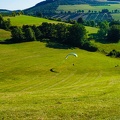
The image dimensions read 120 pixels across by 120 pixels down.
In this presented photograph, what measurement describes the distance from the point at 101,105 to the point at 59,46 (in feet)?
323

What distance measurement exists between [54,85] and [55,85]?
32 centimetres

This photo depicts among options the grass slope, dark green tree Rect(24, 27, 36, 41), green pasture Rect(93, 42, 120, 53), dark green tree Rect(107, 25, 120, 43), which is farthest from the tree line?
dark green tree Rect(107, 25, 120, 43)

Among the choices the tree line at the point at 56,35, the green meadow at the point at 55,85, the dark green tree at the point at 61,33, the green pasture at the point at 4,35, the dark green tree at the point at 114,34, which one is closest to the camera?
the green meadow at the point at 55,85

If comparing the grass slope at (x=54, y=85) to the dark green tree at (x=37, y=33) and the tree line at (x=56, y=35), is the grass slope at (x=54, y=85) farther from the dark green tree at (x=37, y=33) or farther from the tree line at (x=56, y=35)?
the dark green tree at (x=37, y=33)

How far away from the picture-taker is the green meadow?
81.3ft

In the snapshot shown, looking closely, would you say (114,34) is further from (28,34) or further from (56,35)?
(28,34)

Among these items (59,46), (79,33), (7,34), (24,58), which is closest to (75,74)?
(24,58)

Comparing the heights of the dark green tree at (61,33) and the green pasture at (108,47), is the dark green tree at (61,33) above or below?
above

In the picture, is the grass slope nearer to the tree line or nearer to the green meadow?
the green meadow

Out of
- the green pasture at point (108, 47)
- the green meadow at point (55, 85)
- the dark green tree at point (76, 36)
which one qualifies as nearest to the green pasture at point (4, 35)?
the green meadow at point (55, 85)

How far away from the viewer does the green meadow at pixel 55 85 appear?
24766mm

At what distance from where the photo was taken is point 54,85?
210 ft

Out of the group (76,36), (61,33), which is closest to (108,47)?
(76,36)

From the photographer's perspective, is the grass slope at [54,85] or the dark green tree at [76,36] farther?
the dark green tree at [76,36]
